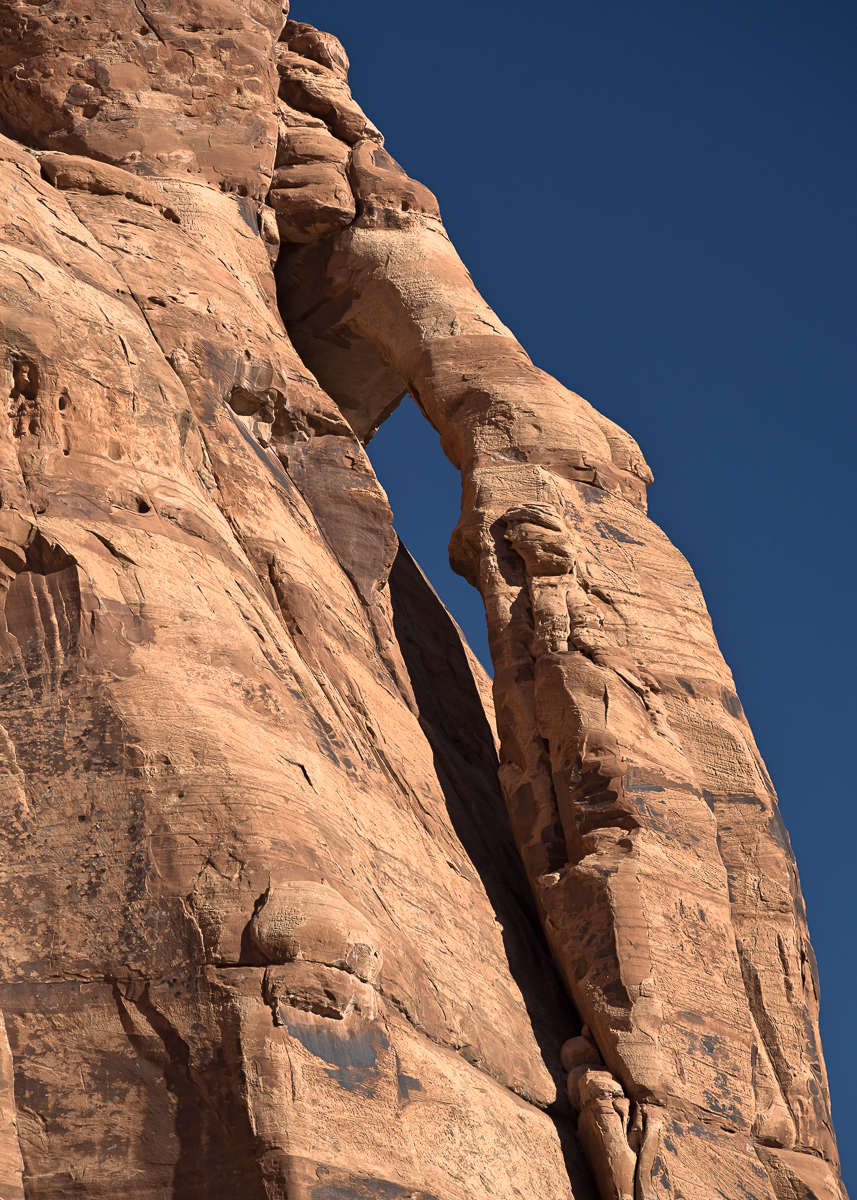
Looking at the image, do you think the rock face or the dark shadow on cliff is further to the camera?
the dark shadow on cliff

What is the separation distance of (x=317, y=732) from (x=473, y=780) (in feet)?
9.18

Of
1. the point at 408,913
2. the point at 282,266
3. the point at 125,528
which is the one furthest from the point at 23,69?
the point at 408,913

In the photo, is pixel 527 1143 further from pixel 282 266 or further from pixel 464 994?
pixel 282 266

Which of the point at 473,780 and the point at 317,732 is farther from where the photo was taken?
the point at 473,780

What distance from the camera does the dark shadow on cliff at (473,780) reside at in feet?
33.3

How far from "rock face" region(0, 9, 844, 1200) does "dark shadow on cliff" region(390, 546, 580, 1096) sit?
0.04 meters

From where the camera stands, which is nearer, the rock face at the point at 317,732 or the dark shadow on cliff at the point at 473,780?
the rock face at the point at 317,732

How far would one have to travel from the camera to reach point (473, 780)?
39.5ft

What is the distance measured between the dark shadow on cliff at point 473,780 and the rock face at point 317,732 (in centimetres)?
4

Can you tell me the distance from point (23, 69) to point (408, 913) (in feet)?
27.6

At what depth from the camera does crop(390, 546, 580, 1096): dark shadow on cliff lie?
400 inches

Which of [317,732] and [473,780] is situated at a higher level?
[473,780]

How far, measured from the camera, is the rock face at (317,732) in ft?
24.6

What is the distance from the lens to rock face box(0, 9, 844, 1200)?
750 cm
